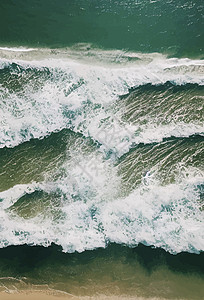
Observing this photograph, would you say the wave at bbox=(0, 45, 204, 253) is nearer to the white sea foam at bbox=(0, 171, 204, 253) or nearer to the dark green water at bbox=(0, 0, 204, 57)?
the white sea foam at bbox=(0, 171, 204, 253)

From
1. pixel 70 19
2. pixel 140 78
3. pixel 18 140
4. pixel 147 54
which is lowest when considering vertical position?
pixel 18 140

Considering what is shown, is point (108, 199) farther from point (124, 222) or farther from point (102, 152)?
point (102, 152)

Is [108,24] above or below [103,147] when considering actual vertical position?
above

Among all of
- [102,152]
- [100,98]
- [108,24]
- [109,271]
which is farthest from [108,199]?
[108,24]

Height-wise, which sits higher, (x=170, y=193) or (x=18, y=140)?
(x=18, y=140)

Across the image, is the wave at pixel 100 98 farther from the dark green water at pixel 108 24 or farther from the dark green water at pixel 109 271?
the dark green water at pixel 109 271

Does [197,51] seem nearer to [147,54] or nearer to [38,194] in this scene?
[147,54]

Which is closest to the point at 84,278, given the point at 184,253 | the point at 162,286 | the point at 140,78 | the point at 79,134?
the point at 162,286
